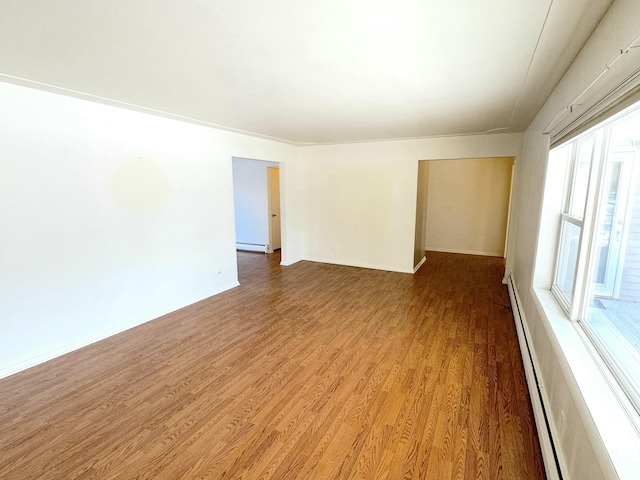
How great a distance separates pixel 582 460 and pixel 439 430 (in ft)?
2.64

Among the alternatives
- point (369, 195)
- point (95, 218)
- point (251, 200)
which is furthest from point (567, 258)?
point (251, 200)

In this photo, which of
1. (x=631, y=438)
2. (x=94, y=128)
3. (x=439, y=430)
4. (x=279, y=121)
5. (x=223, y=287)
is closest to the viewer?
(x=631, y=438)

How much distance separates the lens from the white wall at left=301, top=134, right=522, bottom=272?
5066mm

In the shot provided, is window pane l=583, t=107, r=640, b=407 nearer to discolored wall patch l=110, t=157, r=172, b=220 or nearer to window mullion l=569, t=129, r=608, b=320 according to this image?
window mullion l=569, t=129, r=608, b=320

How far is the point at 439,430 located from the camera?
1.94m

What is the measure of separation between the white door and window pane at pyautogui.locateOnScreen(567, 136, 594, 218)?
553cm

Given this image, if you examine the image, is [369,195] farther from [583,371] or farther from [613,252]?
[583,371]

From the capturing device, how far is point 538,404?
198cm

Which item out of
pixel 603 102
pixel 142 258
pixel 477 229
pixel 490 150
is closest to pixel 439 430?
A: pixel 603 102

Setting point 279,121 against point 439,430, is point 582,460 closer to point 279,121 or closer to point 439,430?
point 439,430

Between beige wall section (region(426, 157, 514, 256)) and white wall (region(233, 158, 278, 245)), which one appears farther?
white wall (region(233, 158, 278, 245))

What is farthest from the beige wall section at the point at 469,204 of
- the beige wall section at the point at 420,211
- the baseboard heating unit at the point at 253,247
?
the baseboard heating unit at the point at 253,247

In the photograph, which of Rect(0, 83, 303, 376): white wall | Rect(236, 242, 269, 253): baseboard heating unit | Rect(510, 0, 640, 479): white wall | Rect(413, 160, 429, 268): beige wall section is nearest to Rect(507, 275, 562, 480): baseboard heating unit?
Rect(510, 0, 640, 479): white wall

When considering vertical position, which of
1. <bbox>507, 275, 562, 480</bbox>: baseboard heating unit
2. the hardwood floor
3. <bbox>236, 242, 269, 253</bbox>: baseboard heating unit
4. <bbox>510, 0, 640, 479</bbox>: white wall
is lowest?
the hardwood floor
